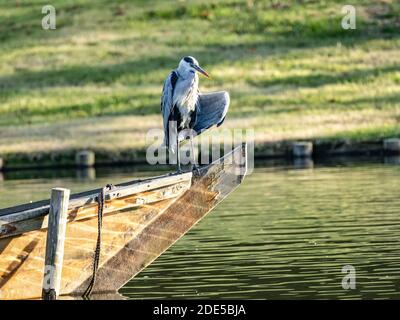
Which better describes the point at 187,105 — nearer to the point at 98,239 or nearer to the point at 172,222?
the point at 172,222

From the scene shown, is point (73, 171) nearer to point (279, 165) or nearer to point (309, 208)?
point (279, 165)

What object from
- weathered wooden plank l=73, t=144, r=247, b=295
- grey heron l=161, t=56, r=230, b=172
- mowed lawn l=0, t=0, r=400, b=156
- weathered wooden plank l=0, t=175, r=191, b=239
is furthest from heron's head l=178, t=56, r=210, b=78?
mowed lawn l=0, t=0, r=400, b=156

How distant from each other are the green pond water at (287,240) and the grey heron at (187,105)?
94.2 inches

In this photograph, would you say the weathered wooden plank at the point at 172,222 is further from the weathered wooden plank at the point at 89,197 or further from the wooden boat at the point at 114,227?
the weathered wooden plank at the point at 89,197

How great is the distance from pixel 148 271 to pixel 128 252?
293 centimetres

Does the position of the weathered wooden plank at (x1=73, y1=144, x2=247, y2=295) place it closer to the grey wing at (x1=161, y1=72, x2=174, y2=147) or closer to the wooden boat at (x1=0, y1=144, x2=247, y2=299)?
the wooden boat at (x1=0, y1=144, x2=247, y2=299)

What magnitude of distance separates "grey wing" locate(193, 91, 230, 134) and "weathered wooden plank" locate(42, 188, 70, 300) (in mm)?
3681

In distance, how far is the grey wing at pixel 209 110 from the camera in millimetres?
22531

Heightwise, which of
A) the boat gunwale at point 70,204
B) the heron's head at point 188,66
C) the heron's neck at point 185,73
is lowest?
the boat gunwale at point 70,204

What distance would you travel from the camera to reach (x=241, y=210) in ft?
109

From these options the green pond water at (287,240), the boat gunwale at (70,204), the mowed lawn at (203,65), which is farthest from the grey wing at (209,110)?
the mowed lawn at (203,65)

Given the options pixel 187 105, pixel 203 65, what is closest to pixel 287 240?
pixel 187 105

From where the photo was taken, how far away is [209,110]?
22.7m

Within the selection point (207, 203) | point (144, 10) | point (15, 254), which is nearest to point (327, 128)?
point (144, 10)
